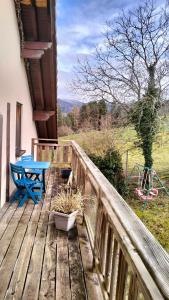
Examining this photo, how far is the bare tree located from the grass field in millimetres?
1605

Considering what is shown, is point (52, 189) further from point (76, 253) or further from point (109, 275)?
point (109, 275)

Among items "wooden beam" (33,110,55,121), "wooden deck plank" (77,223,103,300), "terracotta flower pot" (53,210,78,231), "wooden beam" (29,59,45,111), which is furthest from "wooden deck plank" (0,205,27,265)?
A: "wooden beam" (33,110,55,121)

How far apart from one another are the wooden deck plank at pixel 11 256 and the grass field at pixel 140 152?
5.77 m

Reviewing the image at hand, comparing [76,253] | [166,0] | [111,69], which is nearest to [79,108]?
[111,69]

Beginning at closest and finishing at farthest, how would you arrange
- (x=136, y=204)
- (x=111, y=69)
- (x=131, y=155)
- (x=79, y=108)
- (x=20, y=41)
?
(x=20, y=41)
(x=136, y=204)
(x=111, y=69)
(x=131, y=155)
(x=79, y=108)

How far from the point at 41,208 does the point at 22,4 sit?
4.01 m

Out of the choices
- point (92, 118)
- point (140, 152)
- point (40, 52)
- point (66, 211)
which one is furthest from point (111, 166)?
point (66, 211)

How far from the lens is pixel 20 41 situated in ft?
18.9

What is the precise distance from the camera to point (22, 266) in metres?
2.77

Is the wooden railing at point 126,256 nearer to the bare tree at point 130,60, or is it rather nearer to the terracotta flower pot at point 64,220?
the terracotta flower pot at point 64,220

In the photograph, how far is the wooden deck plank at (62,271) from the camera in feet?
7.78

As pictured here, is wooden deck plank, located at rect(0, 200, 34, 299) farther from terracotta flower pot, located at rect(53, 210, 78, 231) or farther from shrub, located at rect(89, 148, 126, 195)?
shrub, located at rect(89, 148, 126, 195)

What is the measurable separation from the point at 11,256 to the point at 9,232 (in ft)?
2.14

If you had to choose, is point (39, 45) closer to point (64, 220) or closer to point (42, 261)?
point (64, 220)
